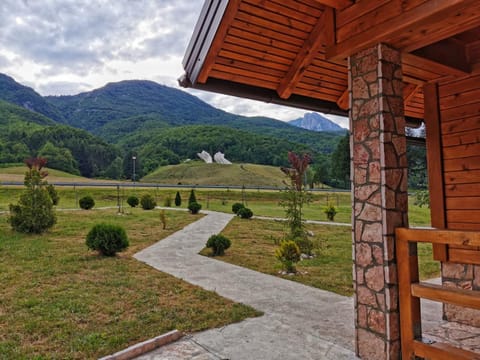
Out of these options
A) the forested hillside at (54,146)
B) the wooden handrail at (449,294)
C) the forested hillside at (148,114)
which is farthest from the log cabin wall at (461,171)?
the forested hillside at (148,114)

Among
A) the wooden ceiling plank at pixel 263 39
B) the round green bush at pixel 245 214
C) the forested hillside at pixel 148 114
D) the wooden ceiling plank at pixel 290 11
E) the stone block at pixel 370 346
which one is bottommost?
the stone block at pixel 370 346

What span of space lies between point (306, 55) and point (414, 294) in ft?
8.14

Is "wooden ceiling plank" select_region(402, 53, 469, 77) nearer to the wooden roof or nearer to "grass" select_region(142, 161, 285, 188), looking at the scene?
the wooden roof

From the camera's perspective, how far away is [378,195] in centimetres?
242

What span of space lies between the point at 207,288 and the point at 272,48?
3.52 m

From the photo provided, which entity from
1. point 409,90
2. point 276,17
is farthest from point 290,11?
point 409,90

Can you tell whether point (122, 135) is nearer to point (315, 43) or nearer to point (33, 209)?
point (33, 209)

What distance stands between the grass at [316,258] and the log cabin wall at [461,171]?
1.54 m

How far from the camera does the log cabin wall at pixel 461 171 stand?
11.1ft

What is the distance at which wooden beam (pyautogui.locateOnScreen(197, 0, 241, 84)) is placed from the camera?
2.79m

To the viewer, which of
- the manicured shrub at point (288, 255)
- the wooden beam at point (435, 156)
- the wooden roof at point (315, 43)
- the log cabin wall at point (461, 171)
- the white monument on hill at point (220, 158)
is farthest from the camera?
the white monument on hill at point (220, 158)

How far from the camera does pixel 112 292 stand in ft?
15.5

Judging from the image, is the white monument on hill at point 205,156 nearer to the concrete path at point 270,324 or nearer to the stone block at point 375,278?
the concrete path at point 270,324

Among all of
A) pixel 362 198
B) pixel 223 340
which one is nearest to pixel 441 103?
pixel 362 198
